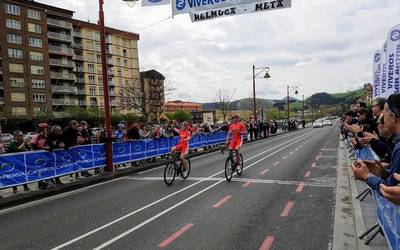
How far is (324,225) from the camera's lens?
23.3 ft

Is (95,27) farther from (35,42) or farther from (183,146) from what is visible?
(183,146)

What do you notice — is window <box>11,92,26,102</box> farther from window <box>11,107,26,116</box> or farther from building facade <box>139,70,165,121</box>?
building facade <box>139,70,165,121</box>

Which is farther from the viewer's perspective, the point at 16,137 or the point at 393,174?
the point at 16,137

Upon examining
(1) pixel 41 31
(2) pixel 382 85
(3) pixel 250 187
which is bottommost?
(3) pixel 250 187

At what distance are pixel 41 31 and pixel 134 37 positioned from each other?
3635cm

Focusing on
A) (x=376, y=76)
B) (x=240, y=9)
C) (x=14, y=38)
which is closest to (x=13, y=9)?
(x=14, y=38)

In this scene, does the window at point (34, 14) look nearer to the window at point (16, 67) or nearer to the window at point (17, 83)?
the window at point (16, 67)

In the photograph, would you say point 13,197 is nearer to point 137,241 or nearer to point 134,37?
point 137,241

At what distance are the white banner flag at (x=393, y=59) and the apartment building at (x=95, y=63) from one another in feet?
264

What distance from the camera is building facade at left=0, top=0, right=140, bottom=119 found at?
7475 cm

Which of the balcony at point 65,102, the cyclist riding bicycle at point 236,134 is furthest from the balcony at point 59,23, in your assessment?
the cyclist riding bicycle at point 236,134

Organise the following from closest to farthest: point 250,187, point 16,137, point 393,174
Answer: point 393,174, point 250,187, point 16,137

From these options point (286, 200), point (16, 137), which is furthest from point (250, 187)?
Result: point (16, 137)

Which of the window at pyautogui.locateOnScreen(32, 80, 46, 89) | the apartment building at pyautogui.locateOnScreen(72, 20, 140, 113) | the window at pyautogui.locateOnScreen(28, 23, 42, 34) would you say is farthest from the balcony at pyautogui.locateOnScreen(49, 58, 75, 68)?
the window at pyautogui.locateOnScreen(28, 23, 42, 34)
